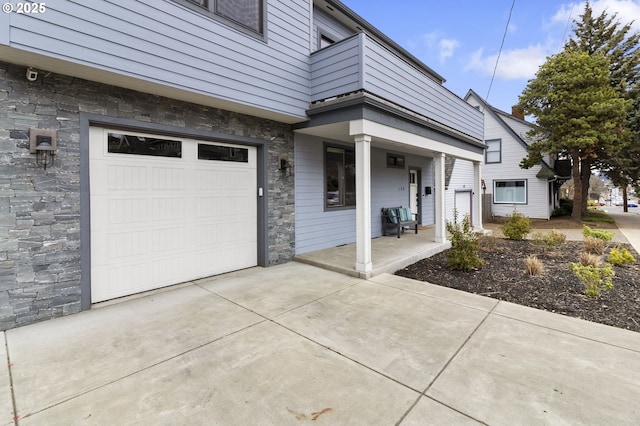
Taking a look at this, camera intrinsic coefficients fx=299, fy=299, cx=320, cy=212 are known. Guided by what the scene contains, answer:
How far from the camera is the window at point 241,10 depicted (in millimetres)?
4305

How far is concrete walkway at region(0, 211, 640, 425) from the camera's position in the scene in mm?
1984

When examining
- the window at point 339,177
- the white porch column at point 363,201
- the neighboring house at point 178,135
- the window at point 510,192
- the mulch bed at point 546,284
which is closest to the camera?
the neighboring house at point 178,135

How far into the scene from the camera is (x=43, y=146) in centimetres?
329

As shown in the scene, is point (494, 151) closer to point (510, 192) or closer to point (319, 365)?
point (510, 192)

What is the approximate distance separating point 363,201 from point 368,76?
2.06 meters

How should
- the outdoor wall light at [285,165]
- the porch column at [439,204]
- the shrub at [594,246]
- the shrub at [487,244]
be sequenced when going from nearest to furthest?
the outdoor wall light at [285,165] < the shrub at [594,246] < the shrub at [487,244] < the porch column at [439,204]

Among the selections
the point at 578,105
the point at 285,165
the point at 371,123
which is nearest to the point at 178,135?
the point at 285,165

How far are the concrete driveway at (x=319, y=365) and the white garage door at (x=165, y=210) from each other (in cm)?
64

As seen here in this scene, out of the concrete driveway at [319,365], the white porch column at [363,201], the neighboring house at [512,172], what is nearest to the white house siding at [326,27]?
the white porch column at [363,201]

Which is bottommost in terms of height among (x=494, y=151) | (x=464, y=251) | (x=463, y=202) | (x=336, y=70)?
(x=464, y=251)

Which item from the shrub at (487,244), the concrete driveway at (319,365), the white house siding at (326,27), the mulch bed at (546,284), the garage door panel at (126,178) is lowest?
the concrete driveway at (319,365)

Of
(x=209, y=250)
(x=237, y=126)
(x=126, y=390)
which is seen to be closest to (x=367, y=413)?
(x=126, y=390)

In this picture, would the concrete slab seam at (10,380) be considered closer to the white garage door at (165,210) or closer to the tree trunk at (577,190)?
the white garage door at (165,210)

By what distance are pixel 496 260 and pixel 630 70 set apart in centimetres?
1480
